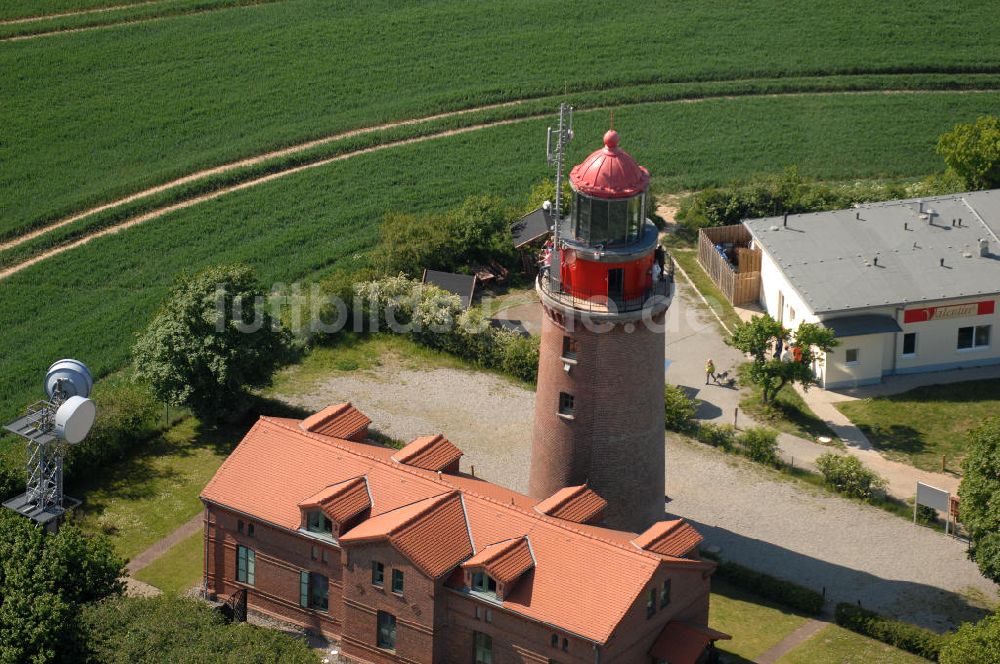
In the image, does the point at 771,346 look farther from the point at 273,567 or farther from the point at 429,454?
the point at 273,567

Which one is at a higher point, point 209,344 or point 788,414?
point 209,344

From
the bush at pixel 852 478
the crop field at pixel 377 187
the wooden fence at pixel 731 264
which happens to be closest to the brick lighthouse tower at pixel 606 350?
the bush at pixel 852 478

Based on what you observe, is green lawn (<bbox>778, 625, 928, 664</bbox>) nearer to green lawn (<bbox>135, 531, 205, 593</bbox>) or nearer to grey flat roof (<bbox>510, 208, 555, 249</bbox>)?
green lawn (<bbox>135, 531, 205, 593</bbox>)

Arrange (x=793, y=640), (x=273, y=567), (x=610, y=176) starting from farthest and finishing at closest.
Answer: (x=793, y=640)
(x=273, y=567)
(x=610, y=176)

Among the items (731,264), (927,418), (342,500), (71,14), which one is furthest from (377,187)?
(342,500)

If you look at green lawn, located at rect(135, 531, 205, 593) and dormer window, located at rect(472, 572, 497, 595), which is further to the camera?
green lawn, located at rect(135, 531, 205, 593)

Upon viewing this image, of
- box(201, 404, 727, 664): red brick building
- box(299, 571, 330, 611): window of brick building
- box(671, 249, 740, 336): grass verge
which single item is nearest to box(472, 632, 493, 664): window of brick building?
box(201, 404, 727, 664): red brick building

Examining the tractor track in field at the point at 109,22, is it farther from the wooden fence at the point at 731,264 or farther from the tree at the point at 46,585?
the tree at the point at 46,585
